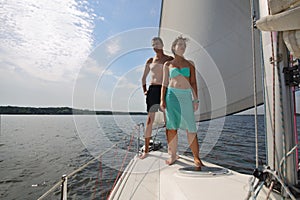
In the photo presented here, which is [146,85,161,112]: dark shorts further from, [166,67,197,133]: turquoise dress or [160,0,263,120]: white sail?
[160,0,263,120]: white sail

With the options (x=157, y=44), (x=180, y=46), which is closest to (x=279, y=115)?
(x=180, y=46)

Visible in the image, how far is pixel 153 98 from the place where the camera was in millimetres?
1850

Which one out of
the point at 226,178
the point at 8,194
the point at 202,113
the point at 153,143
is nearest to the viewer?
the point at 226,178

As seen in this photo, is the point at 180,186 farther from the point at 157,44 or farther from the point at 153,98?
the point at 157,44

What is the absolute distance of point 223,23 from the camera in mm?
1804

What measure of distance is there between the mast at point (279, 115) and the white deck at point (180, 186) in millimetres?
219

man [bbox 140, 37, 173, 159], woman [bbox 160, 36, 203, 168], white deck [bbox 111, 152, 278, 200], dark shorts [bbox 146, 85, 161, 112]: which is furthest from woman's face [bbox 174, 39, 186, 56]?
white deck [bbox 111, 152, 278, 200]

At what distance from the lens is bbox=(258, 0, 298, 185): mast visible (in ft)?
2.43

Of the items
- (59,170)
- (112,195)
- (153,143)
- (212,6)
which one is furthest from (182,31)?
(59,170)

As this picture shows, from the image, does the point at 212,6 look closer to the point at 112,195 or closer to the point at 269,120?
the point at 269,120

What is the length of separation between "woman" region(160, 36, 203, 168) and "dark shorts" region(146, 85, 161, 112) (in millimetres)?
284

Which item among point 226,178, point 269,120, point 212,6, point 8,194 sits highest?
point 212,6

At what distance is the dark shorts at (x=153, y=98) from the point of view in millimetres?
1836

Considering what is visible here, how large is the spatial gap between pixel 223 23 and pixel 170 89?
2.89 feet
